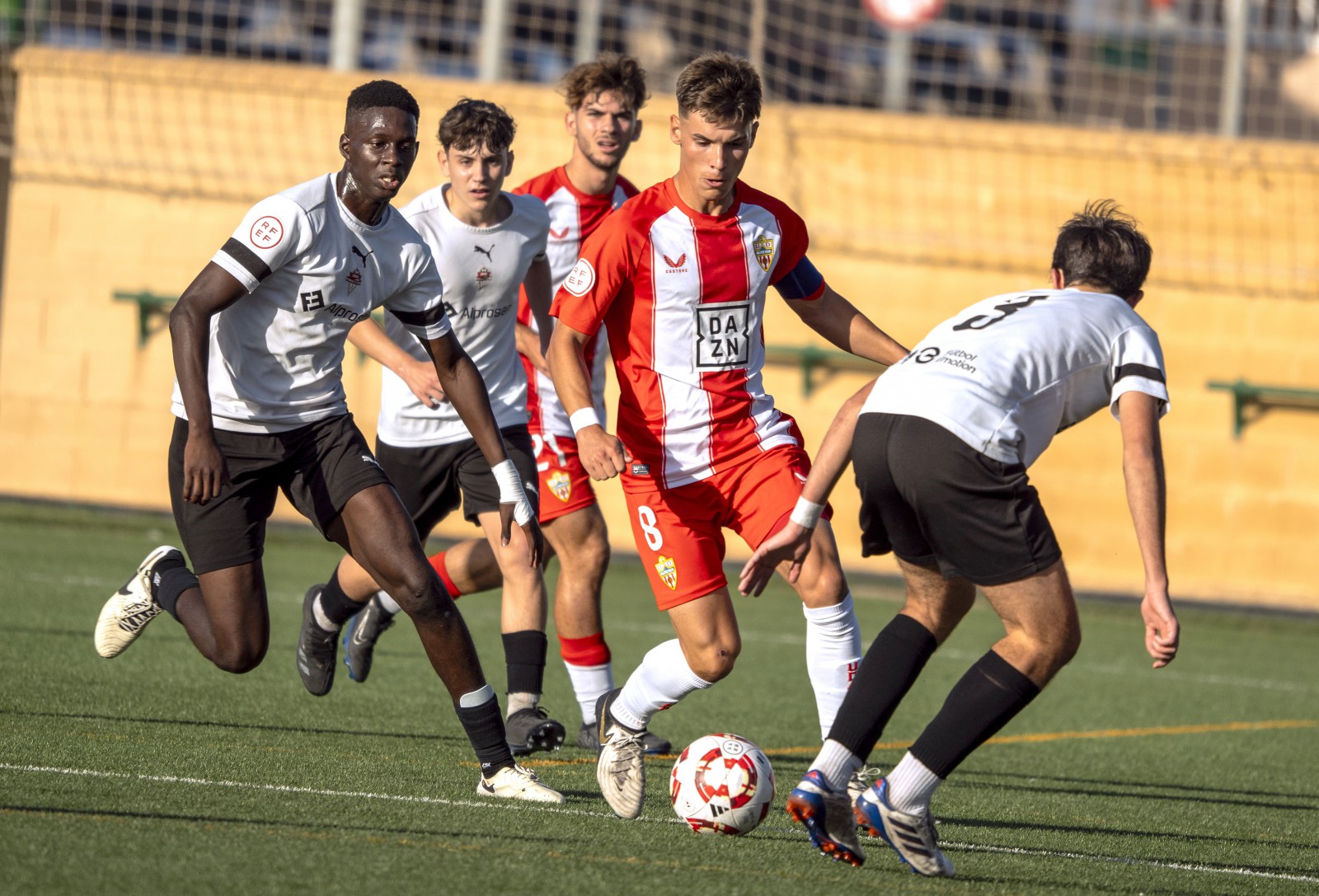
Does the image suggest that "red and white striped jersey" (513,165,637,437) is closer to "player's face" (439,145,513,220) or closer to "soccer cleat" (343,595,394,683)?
"player's face" (439,145,513,220)

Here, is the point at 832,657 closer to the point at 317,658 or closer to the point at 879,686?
the point at 879,686

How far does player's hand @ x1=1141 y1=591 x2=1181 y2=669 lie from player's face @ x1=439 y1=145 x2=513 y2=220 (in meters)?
3.09

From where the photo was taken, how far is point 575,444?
6.78m

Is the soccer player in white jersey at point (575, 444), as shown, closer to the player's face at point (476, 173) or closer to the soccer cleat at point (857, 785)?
the player's face at point (476, 173)

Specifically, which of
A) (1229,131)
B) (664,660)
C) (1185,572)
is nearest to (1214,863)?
(664,660)

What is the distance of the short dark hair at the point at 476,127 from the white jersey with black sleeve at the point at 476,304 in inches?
13.5

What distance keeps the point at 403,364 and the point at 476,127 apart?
0.89m

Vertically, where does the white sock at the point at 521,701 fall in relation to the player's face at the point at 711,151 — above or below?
below

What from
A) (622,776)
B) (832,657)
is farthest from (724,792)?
(832,657)

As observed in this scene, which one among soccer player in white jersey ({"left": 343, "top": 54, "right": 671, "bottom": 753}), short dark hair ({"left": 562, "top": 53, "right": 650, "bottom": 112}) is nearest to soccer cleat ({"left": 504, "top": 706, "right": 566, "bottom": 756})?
Result: soccer player in white jersey ({"left": 343, "top": 54, "right": 671, "bottom": 753})

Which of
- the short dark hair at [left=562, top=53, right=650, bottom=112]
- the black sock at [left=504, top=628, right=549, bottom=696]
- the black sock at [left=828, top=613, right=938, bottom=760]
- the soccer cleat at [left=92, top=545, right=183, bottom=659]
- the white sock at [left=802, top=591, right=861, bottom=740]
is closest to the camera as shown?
the black sock at [left=828, top=613, right=938, bottom=760]

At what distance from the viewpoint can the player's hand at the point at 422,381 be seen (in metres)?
6.12

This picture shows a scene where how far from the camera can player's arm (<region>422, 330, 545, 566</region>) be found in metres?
5.18

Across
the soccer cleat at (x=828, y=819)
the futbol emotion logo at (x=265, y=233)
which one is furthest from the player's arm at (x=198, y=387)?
the soccer cleat at (x=828, y=819)
